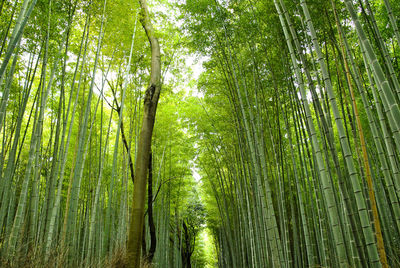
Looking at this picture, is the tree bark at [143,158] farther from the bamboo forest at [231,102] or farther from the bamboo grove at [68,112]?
the bamboo grove at [68,112]

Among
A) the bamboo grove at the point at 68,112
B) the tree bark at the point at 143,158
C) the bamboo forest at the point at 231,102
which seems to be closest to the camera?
the bamboo forest at the point at 231,102

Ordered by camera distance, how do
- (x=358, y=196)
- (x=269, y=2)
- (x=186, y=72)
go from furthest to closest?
(x=186, y=72) → (x=269, y=2) → (x=358, y=196)

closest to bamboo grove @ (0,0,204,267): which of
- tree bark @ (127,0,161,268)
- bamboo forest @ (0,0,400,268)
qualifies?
bamboo forest @ (0,0,400,268)

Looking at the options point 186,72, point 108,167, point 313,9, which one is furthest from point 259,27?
point 108,167

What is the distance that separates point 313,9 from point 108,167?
7.44 metres

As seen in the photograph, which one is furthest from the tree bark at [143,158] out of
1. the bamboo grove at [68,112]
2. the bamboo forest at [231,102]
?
the bamboo grove at [68,112]

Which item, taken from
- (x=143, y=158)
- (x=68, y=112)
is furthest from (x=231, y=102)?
(x=68, y=112)

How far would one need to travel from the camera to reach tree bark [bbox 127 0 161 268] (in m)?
3.06

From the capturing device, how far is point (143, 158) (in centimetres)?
339

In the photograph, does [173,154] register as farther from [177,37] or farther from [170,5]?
[170,5]

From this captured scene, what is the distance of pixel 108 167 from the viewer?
8391 millimetres

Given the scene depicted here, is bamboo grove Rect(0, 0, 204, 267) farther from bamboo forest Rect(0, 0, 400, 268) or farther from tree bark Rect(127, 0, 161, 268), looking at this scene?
tree bark Rect(127, 0, 161, 268)

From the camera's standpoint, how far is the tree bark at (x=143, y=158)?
3061 mm

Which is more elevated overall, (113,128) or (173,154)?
(113,128)
